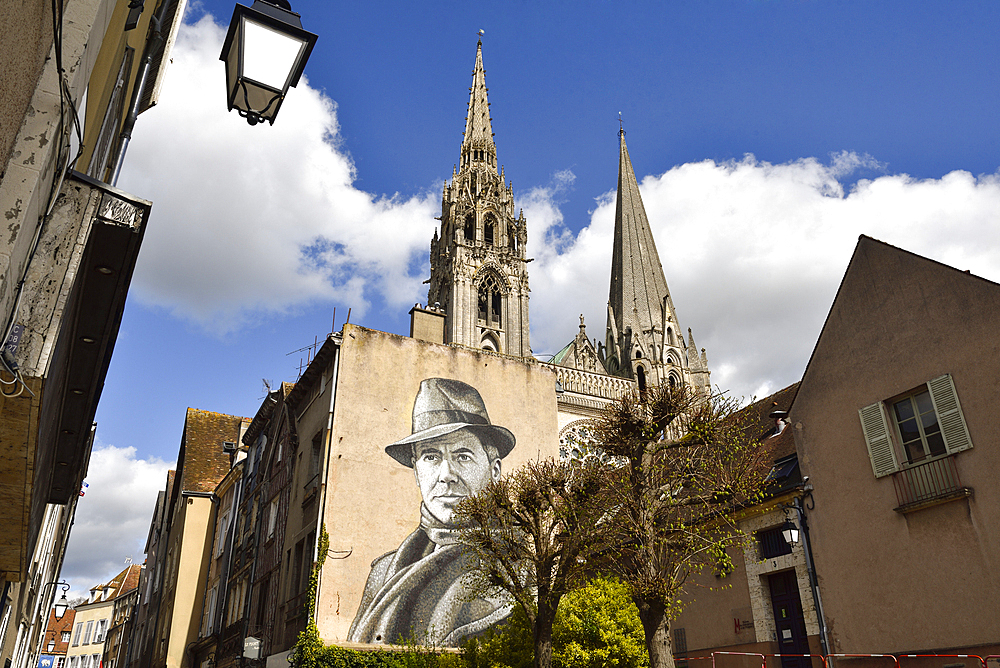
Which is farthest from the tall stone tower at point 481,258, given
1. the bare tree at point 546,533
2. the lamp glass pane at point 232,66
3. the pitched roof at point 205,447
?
the lamp glass pane at point 232,66

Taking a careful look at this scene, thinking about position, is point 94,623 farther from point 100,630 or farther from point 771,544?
point 771,544

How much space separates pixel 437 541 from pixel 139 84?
12.0 meters

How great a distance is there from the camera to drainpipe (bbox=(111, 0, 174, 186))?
723 centimetres

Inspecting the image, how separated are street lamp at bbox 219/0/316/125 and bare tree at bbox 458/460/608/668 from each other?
9457 millimetres

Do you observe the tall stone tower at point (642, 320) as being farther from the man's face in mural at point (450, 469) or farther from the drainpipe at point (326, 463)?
the drainpipe at point (326, 463)

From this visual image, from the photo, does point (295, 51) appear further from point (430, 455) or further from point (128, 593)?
point (128, 593)

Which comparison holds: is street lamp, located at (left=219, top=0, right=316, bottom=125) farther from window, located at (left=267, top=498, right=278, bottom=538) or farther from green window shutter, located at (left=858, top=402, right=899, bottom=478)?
window, located at (left=267, top=498, right=278, bottom=538)

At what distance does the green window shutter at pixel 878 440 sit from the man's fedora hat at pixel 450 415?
912 centimetres

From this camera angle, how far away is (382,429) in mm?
17375

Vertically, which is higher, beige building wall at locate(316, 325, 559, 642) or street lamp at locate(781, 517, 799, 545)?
beige building wall at locate(316, 325, 559, 642)

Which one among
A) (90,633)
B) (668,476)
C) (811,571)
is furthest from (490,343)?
(668,476)

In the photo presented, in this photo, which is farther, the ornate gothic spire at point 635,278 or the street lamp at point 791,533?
the ornate gothic spire at point 635,278

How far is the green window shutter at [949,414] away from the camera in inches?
416

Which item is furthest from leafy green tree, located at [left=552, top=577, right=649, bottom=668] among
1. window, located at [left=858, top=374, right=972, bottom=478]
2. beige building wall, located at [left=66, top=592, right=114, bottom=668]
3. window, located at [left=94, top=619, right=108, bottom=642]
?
window, located at [left=94, top=619, right=108, bottom=642]
